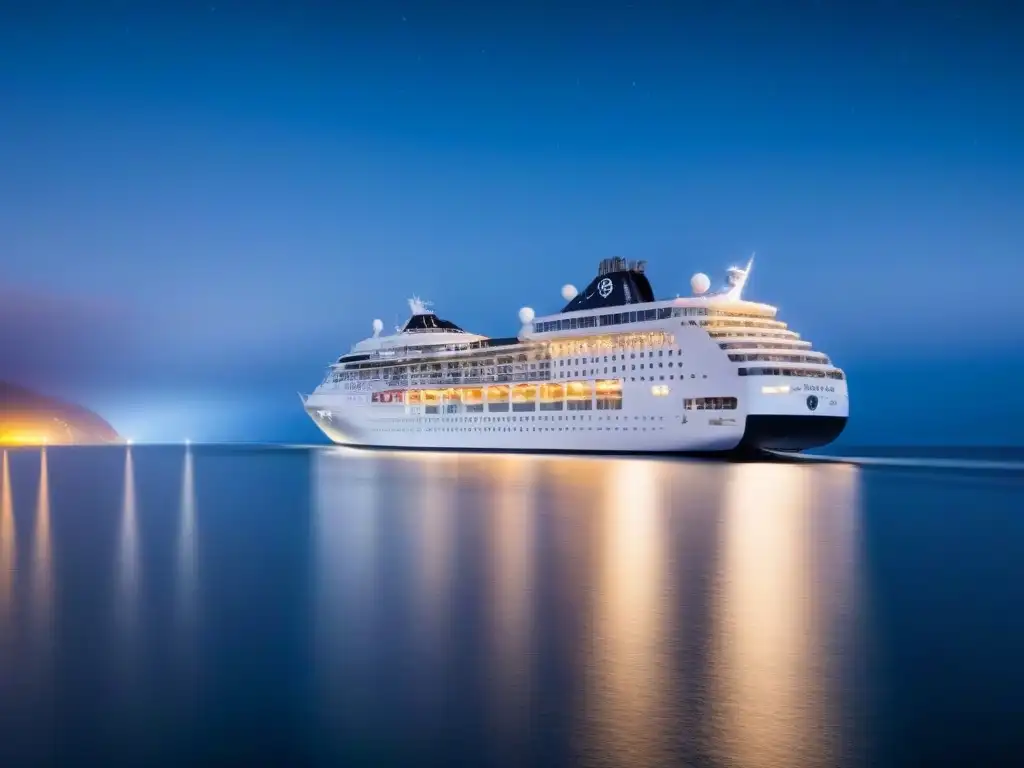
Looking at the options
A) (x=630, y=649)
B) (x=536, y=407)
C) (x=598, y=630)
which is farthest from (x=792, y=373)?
(x=630, y=649)

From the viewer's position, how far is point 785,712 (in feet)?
25.6

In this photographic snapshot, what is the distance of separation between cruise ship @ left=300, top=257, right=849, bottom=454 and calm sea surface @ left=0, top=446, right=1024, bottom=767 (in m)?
26.7

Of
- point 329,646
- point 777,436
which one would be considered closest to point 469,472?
point 777,436

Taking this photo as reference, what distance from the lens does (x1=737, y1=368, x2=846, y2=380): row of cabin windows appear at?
48241 millimetres

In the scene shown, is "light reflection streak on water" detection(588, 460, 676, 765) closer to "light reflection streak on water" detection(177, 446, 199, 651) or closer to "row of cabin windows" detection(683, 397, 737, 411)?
"light reflection streak on water" detection(177, 446, 199, 651)

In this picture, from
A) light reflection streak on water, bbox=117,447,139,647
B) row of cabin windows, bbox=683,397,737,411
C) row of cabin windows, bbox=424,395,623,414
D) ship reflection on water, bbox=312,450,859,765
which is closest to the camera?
ship reflection on water, bbox=312,450,859,765

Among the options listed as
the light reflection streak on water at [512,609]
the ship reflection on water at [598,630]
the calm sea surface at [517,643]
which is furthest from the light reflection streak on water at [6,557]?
the light reflection streak on water at [512,609]

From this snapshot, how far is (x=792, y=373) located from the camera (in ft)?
161

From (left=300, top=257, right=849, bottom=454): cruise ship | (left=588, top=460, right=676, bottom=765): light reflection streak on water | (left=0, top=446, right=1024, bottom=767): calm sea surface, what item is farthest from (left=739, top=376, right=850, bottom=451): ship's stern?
(left=588, top=460, right=676, bottom=765): light reflection streak on water

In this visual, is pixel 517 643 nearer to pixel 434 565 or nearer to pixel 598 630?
pixel 598 630

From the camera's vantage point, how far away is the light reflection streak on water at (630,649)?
23.8ft

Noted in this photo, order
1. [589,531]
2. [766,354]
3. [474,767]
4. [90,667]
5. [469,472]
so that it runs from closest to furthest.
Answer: [474,767]
[90,667]
[589,531]
[469,472]
[766,354]

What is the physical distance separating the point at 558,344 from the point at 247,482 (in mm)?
27474

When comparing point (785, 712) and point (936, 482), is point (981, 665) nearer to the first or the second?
point (785, 712)
